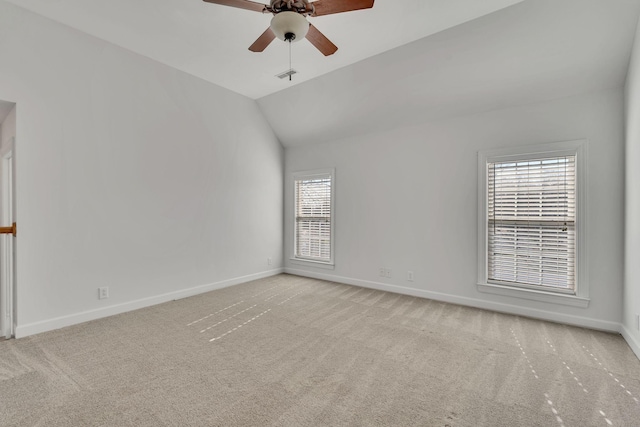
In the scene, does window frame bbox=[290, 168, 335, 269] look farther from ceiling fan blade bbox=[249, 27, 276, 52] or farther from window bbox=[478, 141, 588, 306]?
ceiling fan blade bbox=[249, 27, 276, 52]

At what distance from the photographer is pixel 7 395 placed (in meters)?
1.94

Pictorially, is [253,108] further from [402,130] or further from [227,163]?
[402,130]

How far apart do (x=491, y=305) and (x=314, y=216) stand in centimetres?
308

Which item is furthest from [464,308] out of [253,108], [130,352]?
[253,108]

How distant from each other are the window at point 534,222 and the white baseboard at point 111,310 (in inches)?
149

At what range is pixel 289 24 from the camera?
6.91ft

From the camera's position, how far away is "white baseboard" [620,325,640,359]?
97.8 inches

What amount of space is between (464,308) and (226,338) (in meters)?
2.88

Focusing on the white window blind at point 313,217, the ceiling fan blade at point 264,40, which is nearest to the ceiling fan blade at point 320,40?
the ceiling fan blade at point 264,40

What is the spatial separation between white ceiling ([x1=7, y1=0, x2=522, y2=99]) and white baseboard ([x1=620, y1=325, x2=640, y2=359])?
10.4 ft

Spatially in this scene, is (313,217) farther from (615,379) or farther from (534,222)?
(615,379)

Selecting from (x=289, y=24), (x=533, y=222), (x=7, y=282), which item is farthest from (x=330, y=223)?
(x=7, y=282)

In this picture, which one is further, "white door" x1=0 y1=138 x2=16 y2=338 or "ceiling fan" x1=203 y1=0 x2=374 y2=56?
"white door" x1=0 y1=138 x2=16 y2=338

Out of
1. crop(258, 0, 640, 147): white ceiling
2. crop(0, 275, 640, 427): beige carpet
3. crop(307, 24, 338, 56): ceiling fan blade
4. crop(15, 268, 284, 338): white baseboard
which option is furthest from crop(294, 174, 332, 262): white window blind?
crop(307, 24, 338, 56): ceiling fan blade
